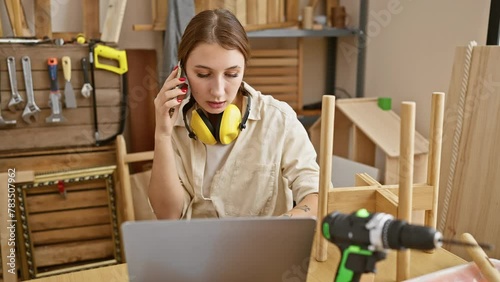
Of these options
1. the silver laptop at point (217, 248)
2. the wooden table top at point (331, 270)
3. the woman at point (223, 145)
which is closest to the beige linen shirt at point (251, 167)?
the woman at point (223, 145)

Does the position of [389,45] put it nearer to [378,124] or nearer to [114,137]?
[378,124]

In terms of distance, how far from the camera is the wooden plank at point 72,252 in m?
2.26

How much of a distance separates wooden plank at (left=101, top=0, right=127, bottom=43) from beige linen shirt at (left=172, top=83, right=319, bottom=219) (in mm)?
1115

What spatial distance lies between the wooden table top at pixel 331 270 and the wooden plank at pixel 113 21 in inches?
62.1

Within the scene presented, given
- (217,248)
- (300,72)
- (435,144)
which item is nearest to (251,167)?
(435,144)

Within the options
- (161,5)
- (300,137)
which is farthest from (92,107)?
(300,137)

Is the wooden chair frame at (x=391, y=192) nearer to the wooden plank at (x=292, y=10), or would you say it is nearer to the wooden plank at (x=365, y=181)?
the wooden plank at (x=365, y=181)

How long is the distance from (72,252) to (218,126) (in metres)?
1.48

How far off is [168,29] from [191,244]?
1865 mm

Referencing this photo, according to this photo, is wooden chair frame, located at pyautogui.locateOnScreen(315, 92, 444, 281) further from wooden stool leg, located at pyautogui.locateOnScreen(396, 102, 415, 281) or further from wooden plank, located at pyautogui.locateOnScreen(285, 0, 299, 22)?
wooden plank, located at pyautogui.locateOnScreen(285, 0, 299, 22)

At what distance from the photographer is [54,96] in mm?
2135

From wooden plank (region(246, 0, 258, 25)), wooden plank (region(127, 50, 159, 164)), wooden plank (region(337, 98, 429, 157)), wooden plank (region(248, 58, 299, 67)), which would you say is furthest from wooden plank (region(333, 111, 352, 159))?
wooden plank (region(127, 50, 159, 164))

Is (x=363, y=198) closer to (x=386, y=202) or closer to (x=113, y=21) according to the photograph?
(x=386, y=202)

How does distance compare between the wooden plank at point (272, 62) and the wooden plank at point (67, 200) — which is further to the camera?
the wooden plank at point (272, 62)
